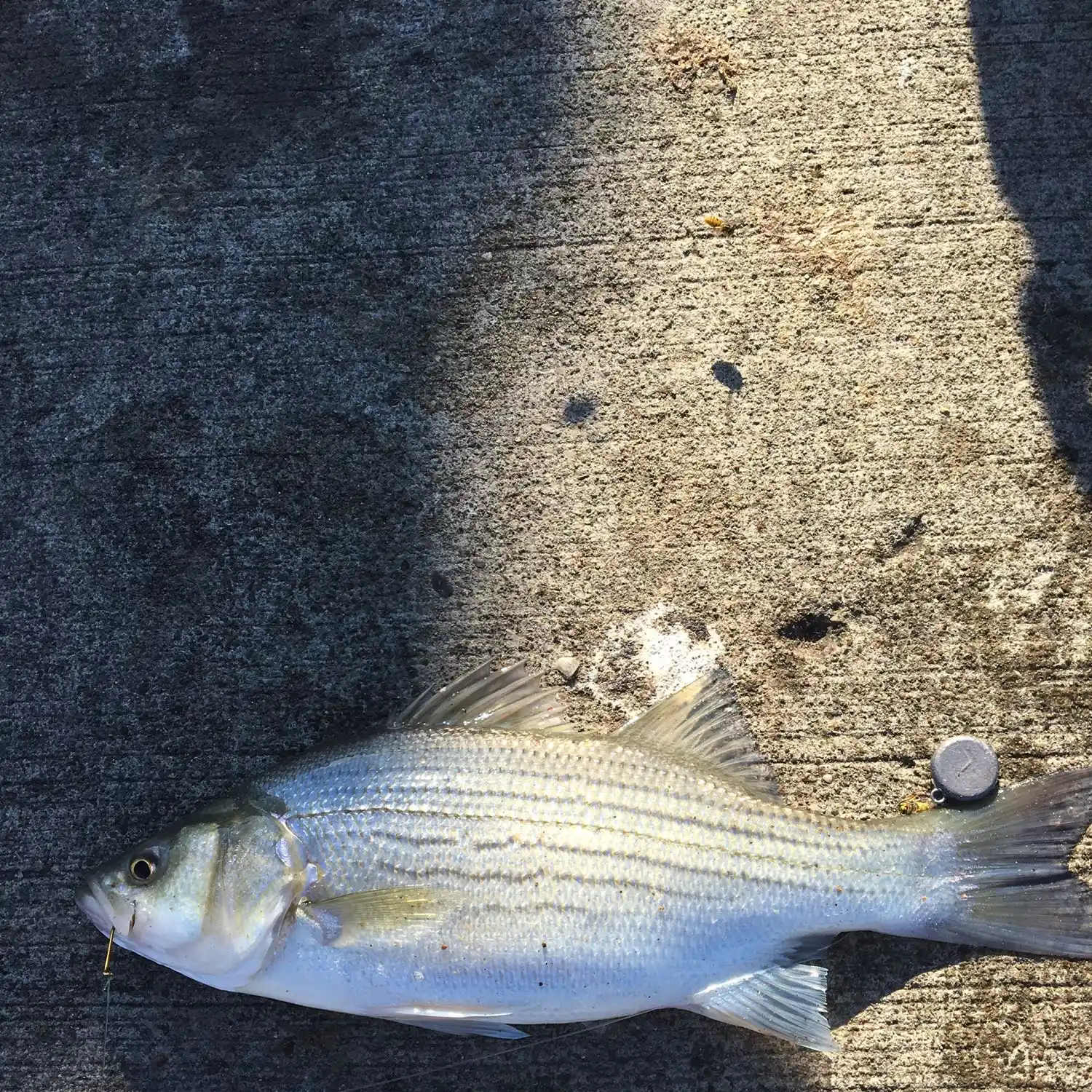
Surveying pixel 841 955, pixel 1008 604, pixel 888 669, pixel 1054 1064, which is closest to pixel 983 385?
pixel 1008 604

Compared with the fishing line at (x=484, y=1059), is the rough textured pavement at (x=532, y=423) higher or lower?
higher

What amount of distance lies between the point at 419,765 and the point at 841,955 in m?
1.15

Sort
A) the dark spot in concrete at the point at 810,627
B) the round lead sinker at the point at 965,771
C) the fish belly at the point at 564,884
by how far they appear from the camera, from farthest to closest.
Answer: the dark spot in concrete at the point at 810,627
the round lead sinker at the point at 965,771
the fish belly at the point at 564,884

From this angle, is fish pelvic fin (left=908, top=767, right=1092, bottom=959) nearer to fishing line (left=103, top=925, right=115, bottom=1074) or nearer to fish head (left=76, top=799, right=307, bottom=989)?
fish head (left=76, top=799, right=307, bottom=989)

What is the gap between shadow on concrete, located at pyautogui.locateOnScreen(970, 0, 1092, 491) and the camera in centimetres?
234

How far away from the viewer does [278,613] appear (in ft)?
7.85

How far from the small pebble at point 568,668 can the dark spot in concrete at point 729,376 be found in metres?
0.83

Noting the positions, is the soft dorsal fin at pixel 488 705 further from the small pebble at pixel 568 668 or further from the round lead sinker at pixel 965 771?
the round lead sinker at pixel 965 771

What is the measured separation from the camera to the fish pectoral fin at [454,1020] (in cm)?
206

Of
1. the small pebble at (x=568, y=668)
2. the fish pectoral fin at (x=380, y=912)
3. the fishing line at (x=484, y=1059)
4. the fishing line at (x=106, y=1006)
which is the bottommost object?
the fishing line at (x=484, y=1059)

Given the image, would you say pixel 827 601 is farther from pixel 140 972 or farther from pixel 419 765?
pixel 140 972

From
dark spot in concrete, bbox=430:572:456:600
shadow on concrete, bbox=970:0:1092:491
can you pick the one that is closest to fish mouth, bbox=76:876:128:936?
dark spot in concrete, bbox=430:572:456:600

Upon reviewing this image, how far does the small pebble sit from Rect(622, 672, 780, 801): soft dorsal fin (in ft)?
0.66

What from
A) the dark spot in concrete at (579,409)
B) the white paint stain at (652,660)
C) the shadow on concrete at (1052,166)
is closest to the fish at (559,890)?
the white paint stain at (652,660)
